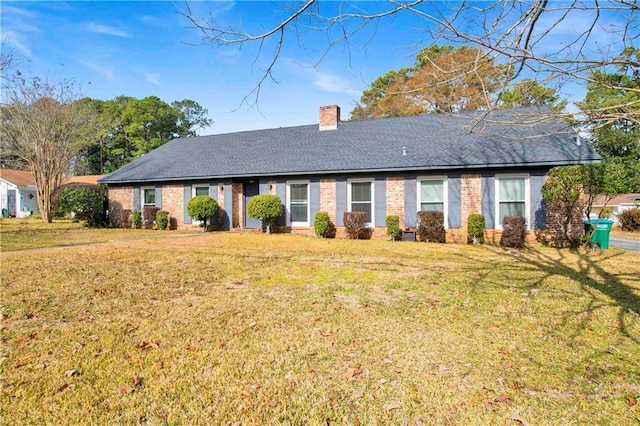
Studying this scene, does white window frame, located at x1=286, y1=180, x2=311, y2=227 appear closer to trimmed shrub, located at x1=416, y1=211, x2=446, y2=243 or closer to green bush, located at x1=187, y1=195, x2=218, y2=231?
green bush, located at x1=187, y1=195, x2=218, y2=231

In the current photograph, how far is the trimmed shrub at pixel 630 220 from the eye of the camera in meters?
19.3

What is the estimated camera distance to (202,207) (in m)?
15.3

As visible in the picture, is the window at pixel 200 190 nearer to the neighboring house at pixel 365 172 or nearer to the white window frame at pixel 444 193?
the neighboring house at pixel 365 172

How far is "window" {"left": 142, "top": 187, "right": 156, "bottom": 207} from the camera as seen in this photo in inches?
705

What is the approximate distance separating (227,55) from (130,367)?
3333mm

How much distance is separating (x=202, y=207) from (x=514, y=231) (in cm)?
1192

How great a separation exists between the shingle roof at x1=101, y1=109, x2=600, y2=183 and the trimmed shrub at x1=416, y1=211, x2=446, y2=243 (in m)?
1.65

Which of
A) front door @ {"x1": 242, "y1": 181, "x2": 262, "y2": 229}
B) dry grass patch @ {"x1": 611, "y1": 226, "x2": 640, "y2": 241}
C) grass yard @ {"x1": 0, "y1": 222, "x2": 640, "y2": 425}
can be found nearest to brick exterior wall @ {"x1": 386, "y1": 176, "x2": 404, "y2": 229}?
front door @ {"x1": 242, "y1": 181, "x2": 262, "y2": 229}

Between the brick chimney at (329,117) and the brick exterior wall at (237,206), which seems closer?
the brick exterior wall at (237,206)

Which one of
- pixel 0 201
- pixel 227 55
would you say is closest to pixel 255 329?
pixel 227 55

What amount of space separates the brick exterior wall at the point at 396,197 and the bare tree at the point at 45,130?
771 inches

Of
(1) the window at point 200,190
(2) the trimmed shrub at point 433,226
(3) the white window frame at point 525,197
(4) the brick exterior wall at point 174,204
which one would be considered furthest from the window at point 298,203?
(3) the white window frame at point 525,197

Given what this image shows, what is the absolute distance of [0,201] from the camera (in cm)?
3142

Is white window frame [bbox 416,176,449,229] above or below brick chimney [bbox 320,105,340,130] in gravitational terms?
below
